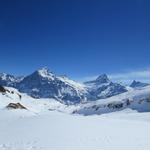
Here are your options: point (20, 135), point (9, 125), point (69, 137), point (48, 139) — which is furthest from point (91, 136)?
point (9, 125)

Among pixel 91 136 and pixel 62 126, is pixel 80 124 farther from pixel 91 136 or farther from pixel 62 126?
pixel 91 136

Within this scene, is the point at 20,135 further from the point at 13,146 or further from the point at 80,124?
the point at 80,124

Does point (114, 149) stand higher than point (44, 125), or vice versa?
point (44, 125)

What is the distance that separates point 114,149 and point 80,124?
9.60 meters

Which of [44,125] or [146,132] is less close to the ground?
[44,125]

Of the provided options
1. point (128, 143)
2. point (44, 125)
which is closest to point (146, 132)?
point (128, 143)

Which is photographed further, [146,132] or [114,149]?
[146,132]

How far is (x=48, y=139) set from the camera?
76.3 ft

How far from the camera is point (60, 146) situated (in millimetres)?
20969

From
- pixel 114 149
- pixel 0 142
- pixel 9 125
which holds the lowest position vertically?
pixel 114 149

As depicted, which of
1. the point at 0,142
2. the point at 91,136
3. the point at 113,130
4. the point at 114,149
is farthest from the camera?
the point at 113,130

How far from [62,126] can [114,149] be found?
9098 millimetres

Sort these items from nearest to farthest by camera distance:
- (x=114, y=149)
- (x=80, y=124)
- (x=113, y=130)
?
(x=114, y=149) → (x=113, y=130) → (x=80, y=124)

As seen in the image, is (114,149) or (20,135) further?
(20,135)
